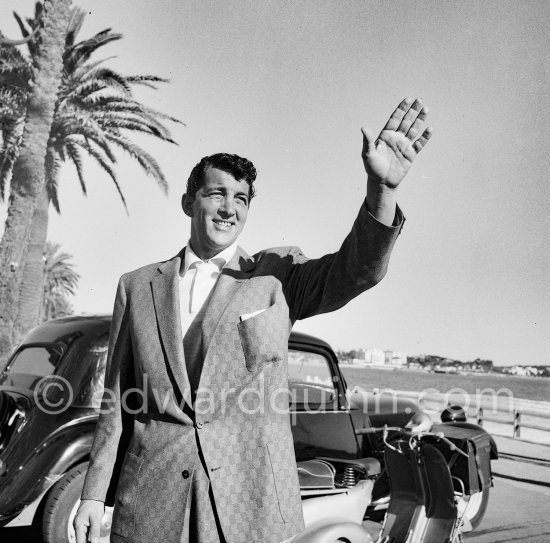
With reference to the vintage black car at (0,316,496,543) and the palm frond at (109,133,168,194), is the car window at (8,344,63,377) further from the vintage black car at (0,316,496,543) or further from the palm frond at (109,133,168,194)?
the palm frond at (109,133,168,194)

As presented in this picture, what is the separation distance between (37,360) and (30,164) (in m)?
8.09

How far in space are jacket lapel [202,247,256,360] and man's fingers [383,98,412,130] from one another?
666mm

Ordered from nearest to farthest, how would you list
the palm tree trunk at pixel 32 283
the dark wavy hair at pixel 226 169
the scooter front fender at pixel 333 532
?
the dark wavy hair at pixel 226 169 → the scooter front fender at pixel 333 532 → the palm tree trunk at pixel 32 283

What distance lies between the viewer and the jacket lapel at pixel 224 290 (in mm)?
1973

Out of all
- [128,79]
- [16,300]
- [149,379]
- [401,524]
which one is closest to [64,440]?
[401,524]

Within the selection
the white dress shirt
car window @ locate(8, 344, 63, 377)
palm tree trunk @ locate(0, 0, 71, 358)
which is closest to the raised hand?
the white dress shirt

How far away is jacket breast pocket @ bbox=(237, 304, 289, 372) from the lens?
76.4 inches

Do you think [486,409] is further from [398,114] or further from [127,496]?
[398,114]

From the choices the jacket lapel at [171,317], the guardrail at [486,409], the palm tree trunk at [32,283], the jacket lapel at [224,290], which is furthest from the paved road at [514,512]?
the palm tree trunk at [32,283]

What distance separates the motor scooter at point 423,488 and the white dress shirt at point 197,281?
7.43 feet

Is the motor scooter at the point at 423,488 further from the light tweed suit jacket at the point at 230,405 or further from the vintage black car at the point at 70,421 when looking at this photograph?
the light tweed suit jacket at the point at 230,405

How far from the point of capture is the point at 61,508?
4207 mm

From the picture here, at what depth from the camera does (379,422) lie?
7312 mm

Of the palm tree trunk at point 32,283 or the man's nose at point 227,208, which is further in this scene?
the palm tree trunk at point 32,283
